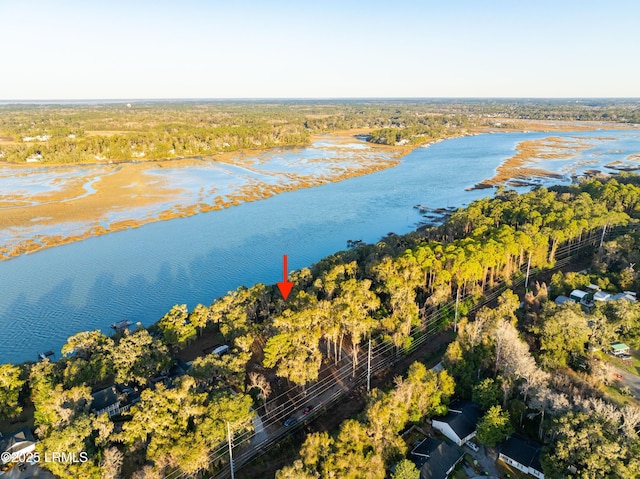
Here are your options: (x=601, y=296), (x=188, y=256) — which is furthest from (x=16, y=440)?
(x=601, y=296)

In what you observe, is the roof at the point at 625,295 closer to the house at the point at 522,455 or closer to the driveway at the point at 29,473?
the house at the point at 522,455

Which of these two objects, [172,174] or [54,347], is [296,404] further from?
[172,174]

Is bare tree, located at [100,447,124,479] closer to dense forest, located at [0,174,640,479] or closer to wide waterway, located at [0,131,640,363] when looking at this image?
dense forest, located at [0,174,640,479]

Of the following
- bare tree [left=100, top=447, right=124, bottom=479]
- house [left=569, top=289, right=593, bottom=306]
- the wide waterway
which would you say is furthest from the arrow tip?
house [left=569, top=289, right=593, bottom=306]

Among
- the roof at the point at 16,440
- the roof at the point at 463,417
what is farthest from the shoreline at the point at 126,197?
the roof at the point at 463,417

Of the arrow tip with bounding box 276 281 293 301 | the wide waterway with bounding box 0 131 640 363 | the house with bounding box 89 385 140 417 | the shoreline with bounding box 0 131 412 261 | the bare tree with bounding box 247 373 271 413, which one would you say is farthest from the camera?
the shoreline with bounding box 0 131 412 261
